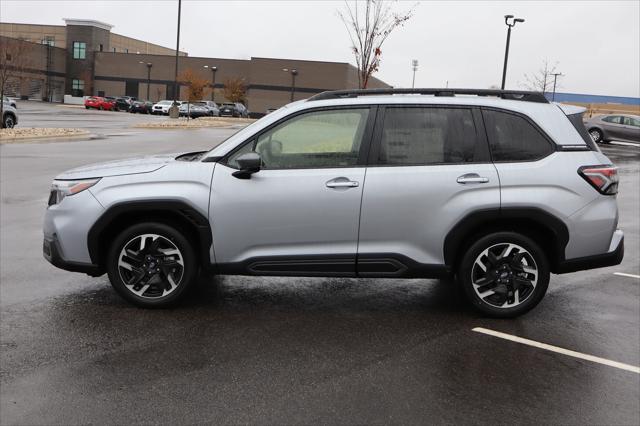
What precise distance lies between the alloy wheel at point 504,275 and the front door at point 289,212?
1.10 m

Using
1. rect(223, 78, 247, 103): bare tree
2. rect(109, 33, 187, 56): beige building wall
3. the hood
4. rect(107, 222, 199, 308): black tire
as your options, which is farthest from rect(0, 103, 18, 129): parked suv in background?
rect(109, 33, 187, 56): beige building wall

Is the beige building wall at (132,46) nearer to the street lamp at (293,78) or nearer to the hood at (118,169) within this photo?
the street lamp at (293,78)

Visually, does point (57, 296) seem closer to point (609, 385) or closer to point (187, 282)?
point (187, 282)

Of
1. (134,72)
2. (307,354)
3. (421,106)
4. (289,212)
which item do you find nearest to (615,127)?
(421,106)

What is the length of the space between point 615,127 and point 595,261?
31.0 m

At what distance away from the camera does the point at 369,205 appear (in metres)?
5.13

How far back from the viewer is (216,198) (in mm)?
5160

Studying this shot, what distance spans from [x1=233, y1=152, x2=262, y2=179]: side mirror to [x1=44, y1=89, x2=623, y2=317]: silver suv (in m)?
0.01

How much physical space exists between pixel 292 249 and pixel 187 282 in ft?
3.06

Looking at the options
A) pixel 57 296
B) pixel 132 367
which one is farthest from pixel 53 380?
pixel 57 296

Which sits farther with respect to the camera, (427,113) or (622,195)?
(622,195)

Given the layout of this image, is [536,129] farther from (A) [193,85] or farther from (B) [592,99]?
(B) [592,99]

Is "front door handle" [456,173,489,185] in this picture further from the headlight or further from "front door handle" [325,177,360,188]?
the headlight

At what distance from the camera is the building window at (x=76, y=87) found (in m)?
91.1
